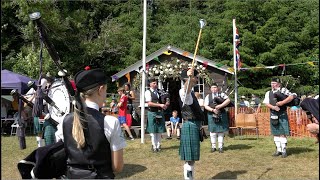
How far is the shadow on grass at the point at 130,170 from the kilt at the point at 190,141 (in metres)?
1.03

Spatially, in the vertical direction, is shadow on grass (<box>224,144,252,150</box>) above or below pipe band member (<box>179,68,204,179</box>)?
below

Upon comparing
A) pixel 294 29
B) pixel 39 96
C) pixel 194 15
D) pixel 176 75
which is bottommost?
pixel 39 96

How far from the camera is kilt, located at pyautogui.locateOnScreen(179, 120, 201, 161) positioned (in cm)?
562

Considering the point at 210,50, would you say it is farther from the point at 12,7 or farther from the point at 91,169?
→ the point at 91,169

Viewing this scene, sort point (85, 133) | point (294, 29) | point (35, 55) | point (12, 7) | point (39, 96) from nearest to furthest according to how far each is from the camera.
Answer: point (85, 133)
point (39, 96)
point (35, 55)
point (12, 7)
point (294, 29)

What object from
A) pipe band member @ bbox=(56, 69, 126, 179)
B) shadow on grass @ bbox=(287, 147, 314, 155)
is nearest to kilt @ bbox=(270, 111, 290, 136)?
shadow on grass @ bbox=(287, 147, 314, 155)

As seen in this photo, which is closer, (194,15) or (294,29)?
(294,29)

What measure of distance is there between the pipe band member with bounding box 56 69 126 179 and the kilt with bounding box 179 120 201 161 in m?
3.10

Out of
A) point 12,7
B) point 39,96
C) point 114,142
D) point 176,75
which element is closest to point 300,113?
point 176,75

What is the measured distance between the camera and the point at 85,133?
2.50m

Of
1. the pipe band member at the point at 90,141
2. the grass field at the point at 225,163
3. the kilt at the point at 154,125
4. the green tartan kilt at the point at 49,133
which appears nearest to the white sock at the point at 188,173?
the grass field at the point at 225,163

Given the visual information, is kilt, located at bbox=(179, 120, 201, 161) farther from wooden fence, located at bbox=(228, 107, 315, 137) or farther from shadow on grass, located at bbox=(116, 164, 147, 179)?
wooden fence, located at bbox=(228, 107, 315, 137)

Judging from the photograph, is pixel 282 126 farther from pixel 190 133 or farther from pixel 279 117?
pixel 190 133

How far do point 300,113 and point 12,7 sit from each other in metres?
14.4
